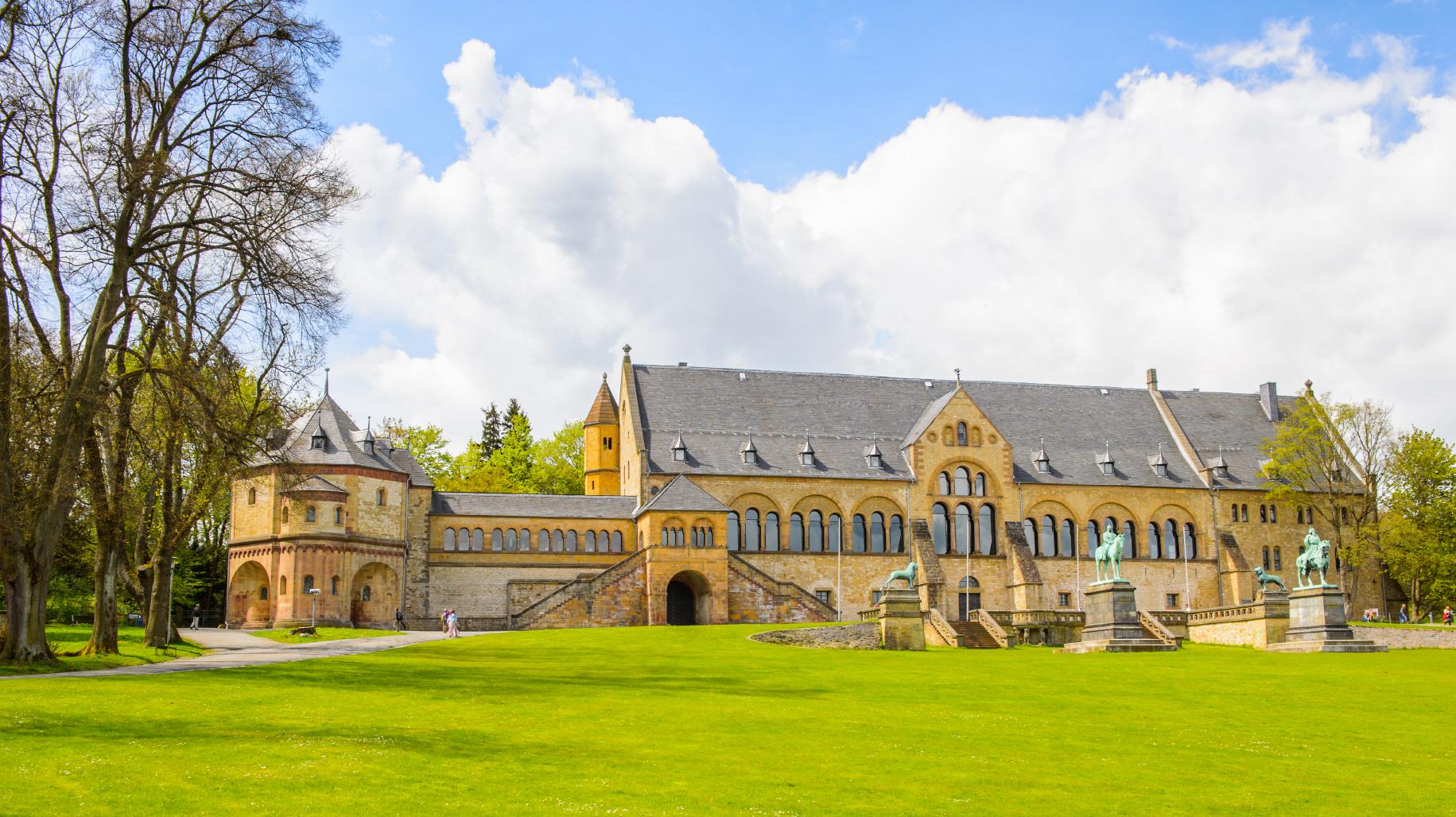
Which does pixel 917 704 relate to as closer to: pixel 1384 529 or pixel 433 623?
pixel 433 623

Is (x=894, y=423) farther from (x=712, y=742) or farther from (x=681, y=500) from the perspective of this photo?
(x=712, y=742)

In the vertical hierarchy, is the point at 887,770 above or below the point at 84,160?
below

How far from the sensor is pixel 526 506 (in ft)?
207

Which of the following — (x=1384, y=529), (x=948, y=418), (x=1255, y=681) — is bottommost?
(x=1255, y=681)

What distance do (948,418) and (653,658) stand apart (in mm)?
36679

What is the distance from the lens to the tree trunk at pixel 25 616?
27.2 meters

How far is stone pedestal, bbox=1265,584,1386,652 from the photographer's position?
1826 inches

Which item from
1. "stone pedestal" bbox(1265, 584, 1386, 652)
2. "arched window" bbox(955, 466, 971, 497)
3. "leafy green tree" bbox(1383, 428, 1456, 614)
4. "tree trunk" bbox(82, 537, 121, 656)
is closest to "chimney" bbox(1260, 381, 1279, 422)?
"leafy green tree" bbox(1383, 428, 1456, 614)

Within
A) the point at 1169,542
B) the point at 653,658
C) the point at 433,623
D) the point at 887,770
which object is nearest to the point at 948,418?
the point at 1169,542

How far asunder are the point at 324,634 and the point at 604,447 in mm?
24315

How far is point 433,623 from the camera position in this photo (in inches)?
2350

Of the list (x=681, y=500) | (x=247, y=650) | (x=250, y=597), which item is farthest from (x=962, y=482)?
(x=247, y=650)

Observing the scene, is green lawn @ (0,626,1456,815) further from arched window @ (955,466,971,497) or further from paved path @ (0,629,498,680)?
arched window @ (955,466,971,497)

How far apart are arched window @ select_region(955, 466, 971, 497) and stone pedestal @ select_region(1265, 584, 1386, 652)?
2150 cm
